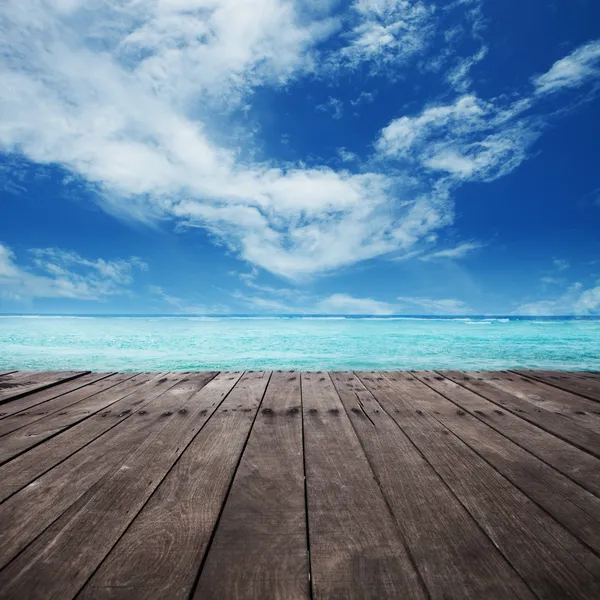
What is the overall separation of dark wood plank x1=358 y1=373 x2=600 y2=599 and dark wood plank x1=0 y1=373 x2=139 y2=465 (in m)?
1.89

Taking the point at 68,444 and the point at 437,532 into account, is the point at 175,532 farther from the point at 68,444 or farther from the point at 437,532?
the point at 68,444

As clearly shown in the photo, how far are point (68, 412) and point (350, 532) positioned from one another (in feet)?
6.85

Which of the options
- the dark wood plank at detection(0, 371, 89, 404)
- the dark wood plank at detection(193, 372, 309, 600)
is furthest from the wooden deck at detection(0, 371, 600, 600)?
the dark wood plank at detection(0, 371, 89, 404)

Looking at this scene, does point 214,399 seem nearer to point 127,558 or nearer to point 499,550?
point 127,558

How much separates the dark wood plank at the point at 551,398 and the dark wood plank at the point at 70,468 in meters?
2.49

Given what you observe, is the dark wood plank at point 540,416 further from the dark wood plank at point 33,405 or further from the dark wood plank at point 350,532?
the dark wood plank at point 33,405

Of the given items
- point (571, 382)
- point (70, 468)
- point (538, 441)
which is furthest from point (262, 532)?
point (571, 382)

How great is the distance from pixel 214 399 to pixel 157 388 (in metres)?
0.68

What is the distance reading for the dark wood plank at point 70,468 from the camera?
114cm

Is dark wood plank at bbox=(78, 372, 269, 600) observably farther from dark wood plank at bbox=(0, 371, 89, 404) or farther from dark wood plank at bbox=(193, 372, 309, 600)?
dark wood plank at bbox=(0, 371, 89, 404)

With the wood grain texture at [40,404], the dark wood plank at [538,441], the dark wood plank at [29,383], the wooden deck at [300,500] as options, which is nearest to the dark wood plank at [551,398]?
the wooden deck at [300,500]

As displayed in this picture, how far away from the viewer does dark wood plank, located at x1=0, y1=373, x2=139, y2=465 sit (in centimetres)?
182

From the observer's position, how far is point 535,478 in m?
1.44

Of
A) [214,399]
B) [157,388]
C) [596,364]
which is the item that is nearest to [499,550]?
[214,399]
